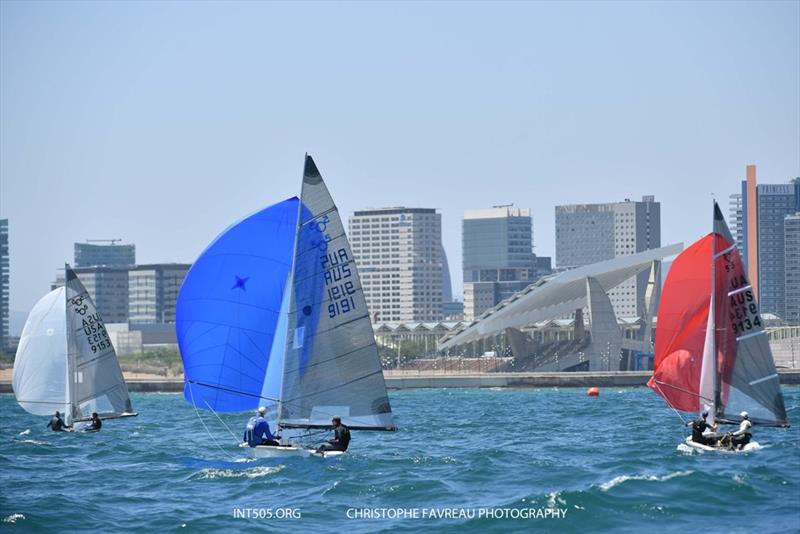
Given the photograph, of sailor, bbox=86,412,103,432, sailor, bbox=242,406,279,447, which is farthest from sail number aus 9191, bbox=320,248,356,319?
sailor, bbox=86,412,103,432

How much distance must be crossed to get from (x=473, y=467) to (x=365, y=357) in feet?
9.35

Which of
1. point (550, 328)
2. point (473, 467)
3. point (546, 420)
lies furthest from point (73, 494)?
point (550, 328)

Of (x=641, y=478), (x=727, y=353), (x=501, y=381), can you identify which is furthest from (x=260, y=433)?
(x=501, y=381)

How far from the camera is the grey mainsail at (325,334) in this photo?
2455cm

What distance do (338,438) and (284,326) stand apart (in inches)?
88.5

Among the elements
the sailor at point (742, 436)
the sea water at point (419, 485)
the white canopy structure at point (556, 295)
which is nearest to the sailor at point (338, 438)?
the sea water at point (419, 485)

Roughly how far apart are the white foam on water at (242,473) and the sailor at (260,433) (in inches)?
23.0

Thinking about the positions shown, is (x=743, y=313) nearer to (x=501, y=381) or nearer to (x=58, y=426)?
(x=58, y=426)

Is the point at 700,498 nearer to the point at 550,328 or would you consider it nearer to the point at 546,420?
the point at 546,420

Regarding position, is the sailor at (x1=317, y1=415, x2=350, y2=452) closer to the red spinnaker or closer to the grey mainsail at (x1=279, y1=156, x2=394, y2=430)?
the grey mainsail at (x1=279, y1=156, x2=394, y2=430)

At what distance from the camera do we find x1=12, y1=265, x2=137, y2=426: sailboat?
37.4 metres

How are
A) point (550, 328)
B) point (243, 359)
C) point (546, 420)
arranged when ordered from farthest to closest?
1. point (550, 328)
2. point (546, 420)
3. point (243, 359)

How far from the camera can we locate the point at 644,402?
53.3 m

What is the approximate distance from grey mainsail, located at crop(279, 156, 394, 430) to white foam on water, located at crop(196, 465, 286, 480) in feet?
3.23
